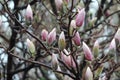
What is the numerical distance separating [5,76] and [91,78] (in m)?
1.44

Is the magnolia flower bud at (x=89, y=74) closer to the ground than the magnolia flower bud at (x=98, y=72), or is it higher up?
closer to the ground

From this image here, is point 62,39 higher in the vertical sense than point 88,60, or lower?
higher

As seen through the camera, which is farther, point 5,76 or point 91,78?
point 5,76

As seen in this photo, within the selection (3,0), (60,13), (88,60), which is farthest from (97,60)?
(3,0)

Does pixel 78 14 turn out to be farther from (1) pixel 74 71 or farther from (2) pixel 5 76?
(2) pixel 5 76

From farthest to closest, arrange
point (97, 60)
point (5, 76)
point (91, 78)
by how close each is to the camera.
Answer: point (5, 76) → point (97, 60) → point (91, 78)

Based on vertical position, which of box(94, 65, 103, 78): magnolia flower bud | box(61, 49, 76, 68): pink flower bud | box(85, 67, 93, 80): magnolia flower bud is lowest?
box(85, 67, 93, 80): magnolia flower bud

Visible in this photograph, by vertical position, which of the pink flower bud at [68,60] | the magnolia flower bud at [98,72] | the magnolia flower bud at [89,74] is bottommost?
the magnolia flower bud at [89,74]

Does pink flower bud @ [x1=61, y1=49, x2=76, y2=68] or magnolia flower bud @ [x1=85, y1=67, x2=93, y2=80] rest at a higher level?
pink flower bud @ [x1=61, y1=49, x2=76, y2=68]

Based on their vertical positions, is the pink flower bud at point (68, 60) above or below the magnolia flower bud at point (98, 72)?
above

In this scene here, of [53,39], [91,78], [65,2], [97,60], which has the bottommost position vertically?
[91,78]

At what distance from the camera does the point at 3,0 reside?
6.55 ft

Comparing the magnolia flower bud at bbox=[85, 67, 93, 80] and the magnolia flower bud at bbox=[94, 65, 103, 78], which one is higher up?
the magnolia flower bud at bbox=[94, 65, 103, 78]

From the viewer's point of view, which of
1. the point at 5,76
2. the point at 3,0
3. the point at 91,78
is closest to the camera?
the point at 91,78
